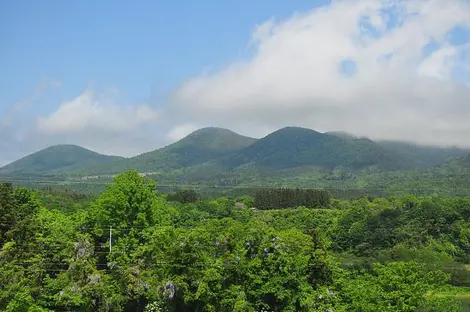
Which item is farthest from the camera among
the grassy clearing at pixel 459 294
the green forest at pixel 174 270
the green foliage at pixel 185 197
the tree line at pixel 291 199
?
the tree line at pixel 291 199

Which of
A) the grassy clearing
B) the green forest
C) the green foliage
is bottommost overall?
the grassy clearing

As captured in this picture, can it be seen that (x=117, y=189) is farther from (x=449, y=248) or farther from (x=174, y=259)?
(x=449, y=248)

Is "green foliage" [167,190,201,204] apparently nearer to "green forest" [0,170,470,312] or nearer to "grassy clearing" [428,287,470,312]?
"grassy clearing" [428,287,470,312]

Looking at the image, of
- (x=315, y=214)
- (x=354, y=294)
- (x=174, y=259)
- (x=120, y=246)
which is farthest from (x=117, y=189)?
(x=315, y=214)

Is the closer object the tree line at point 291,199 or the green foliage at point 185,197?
the green foliage at point 185,197

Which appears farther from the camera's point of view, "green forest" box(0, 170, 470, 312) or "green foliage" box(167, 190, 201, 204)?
"green foliage" box(167, 190, 201, 204)

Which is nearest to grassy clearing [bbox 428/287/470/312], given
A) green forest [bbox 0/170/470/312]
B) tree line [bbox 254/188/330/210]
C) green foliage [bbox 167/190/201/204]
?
green forest [bbox 0/170/470/312]

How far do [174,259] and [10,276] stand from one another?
10097 millimetres

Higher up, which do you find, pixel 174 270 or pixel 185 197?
pixel 185 197

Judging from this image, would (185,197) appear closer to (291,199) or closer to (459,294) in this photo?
(291,199)

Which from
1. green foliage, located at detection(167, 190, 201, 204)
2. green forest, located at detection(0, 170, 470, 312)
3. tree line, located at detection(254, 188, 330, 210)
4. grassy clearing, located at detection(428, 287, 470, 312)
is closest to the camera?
green forest, located at detection(0, 170, 470, 312)

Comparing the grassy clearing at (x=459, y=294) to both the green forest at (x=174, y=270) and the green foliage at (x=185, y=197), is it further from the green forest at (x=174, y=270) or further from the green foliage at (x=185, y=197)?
the green foliage at (x=185, y=197)

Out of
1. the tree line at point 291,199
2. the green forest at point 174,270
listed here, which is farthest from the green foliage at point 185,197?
the green forest at point 174,270

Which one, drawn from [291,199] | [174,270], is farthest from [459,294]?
[291,199]
